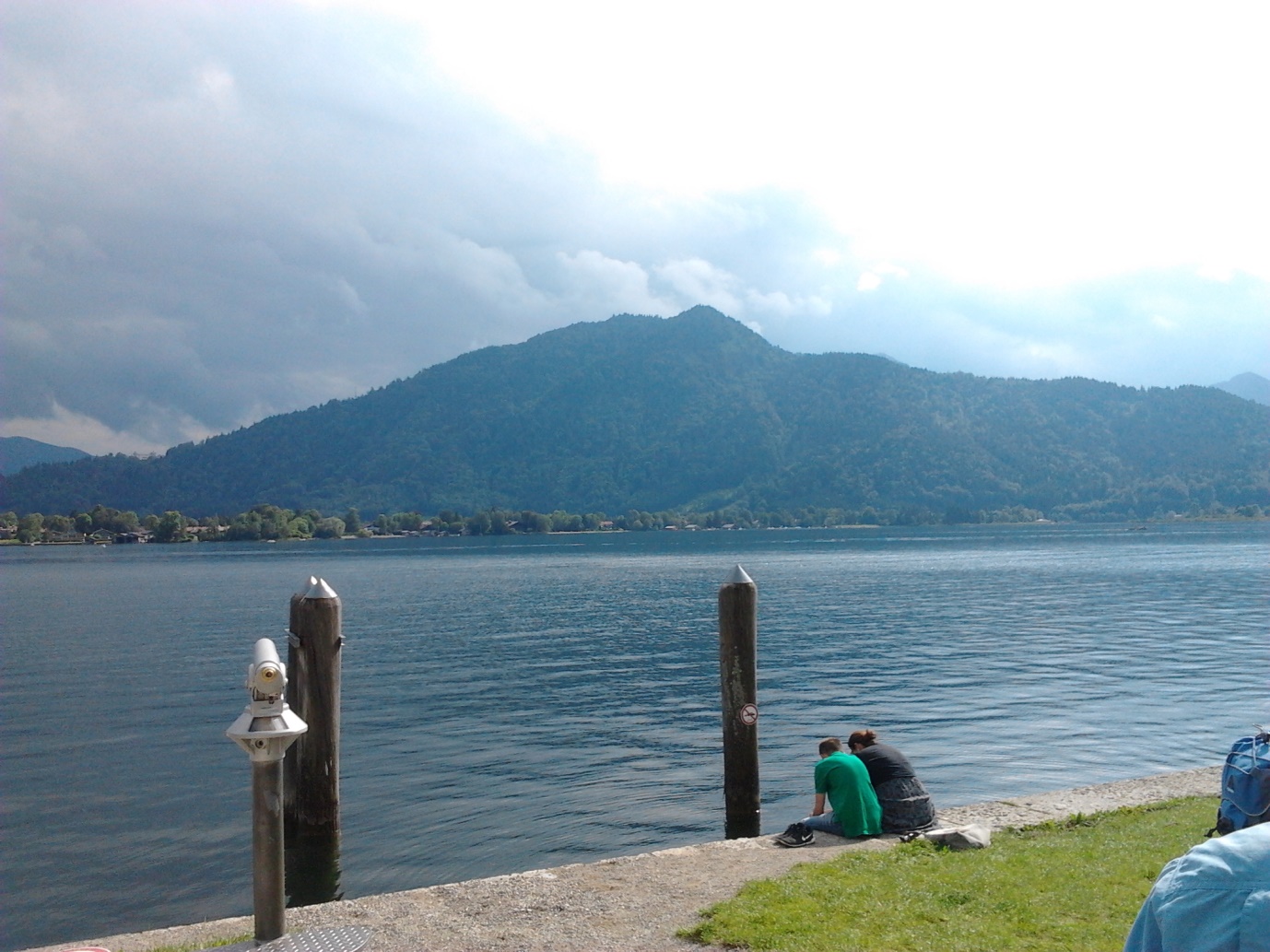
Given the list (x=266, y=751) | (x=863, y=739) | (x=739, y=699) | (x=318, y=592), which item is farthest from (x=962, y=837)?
(x=318, y=592)

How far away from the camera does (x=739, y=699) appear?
14570 millimetres

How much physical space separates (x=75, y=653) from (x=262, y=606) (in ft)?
66.4

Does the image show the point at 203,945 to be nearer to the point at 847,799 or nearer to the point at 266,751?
the point at 266,751

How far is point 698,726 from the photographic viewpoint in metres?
24.0

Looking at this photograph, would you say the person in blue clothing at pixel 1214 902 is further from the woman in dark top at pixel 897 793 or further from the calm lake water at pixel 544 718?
the calm lake water at pixel 544 718

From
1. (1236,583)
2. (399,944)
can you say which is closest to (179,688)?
(399,944)

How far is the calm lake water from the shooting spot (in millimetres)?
15367

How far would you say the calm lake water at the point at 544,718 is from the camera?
50.4 ft

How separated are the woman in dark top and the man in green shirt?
153 mm

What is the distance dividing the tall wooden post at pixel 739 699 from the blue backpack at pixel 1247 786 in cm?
667

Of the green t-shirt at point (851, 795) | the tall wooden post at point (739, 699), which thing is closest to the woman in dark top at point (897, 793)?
the green t-shirt at point (851, 795)

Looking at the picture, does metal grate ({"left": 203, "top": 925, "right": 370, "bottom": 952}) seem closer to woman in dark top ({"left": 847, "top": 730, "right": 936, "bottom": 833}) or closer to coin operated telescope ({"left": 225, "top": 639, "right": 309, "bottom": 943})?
coin operated telescope ({"left": 225, "top": 639, "right": 309, "bottom": 943})

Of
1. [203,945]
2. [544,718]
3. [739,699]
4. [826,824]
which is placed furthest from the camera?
[544,718]

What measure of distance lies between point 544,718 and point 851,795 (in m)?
14.7
